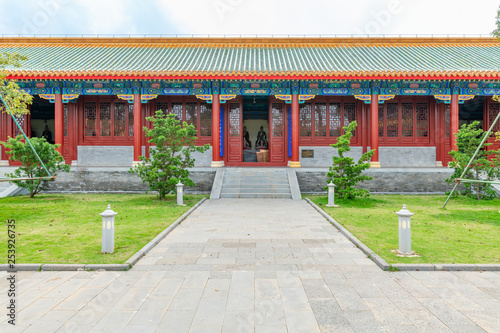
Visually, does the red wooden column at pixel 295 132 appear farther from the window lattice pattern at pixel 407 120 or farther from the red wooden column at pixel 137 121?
the red wooden column at pixel 137 121

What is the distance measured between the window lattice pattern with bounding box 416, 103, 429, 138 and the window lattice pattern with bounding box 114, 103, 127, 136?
1376cm

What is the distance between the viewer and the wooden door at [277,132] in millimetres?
15336

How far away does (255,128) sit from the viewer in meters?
21.8

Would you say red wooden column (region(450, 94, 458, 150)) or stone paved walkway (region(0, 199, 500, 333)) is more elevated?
red wooden column (region(450, 94, 458, 150))

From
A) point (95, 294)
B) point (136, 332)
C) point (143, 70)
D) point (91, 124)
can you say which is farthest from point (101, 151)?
point (136, 332)

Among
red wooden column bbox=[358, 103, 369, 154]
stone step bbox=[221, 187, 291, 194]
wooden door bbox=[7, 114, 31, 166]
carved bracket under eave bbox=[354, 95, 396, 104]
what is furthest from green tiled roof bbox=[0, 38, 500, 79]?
stone step bbox=[221, 187, 291, 194]

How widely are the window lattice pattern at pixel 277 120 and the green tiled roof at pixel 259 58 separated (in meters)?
1.88

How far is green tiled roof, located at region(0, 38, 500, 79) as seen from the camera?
505 inches

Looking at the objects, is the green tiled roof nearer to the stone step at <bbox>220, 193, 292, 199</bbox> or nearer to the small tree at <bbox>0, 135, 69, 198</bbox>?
the small tree at <bbox>0, 135, 69, 198</bbox>

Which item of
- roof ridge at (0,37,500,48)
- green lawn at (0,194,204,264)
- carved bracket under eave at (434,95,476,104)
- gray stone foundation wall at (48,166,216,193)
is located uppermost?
roof ridge at (0,37,500,48)

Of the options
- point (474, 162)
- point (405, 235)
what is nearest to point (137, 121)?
point (405, 235)

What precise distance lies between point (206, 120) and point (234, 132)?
144cm

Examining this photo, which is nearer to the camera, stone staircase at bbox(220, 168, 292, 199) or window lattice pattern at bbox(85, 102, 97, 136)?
stone staircase at bbox(220, 168, 292, 199)

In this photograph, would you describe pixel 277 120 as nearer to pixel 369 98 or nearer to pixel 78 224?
pixel 369 98
